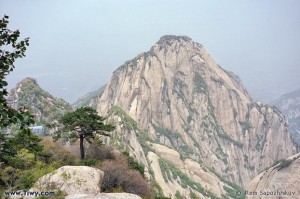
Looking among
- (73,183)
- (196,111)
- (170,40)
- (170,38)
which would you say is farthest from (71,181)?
(170,38)

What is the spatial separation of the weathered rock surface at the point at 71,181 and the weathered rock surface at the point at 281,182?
20.0 metres

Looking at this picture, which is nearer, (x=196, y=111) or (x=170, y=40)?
(x=196, y=111)

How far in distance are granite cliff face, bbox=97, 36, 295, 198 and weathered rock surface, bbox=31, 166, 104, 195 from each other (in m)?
63.9

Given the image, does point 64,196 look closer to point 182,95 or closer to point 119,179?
point 119,179

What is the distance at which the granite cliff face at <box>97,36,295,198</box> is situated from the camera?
343ft

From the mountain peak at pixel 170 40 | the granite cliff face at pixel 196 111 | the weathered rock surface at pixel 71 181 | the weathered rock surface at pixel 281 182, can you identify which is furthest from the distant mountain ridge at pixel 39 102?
the mountain peak at pixel 170 40

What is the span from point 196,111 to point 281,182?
8047 centimetres

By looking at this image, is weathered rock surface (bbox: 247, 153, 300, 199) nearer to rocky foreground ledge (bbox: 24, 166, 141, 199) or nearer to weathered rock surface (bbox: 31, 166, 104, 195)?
rocky foreground ledge (bbox: 24, 166, 141, 199)

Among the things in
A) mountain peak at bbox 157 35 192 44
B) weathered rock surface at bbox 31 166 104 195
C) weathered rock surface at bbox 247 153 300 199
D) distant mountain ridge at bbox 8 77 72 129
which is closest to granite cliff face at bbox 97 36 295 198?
mountain peak at bbox 157 35 192 44

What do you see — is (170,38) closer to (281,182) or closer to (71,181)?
(281,182)

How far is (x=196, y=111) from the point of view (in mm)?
116000

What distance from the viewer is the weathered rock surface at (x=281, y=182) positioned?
3356cm

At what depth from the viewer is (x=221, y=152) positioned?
11281 cm

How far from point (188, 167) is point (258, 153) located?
52.3 metres
